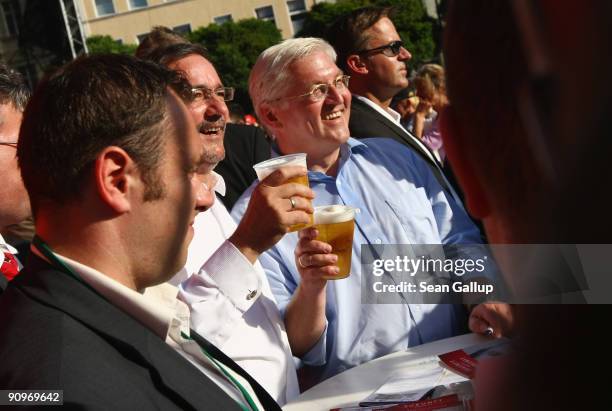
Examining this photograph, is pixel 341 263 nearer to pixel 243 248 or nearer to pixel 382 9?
pixel 243 248

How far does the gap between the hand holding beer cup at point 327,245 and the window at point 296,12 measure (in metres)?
55.0

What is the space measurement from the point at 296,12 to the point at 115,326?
185 feet

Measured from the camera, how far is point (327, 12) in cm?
4884

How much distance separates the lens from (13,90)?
2.61 metres

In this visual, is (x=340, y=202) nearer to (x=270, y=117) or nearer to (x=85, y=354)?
(x=270, y=117)

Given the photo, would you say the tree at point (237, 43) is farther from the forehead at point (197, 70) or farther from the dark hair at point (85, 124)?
the dark hair at point (85, 124)

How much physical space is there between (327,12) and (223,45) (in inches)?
340

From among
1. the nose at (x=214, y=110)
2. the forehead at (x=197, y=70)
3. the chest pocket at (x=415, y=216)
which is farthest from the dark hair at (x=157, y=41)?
the chest pocket at (x=415, y=216)

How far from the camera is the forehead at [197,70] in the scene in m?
3.01

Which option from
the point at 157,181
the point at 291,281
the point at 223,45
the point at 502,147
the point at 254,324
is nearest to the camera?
the point at 502,147

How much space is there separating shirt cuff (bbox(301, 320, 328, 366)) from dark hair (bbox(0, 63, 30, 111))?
1555 mm

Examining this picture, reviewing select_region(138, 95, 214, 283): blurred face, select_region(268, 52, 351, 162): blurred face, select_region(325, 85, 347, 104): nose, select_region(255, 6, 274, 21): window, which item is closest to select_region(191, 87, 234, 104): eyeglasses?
select_region(268, 52, 351, 162): blurred face

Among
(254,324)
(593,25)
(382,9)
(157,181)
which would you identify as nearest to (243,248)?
(254,324)

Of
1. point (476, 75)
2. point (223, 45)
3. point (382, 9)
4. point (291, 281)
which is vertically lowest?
point (291, 281)
